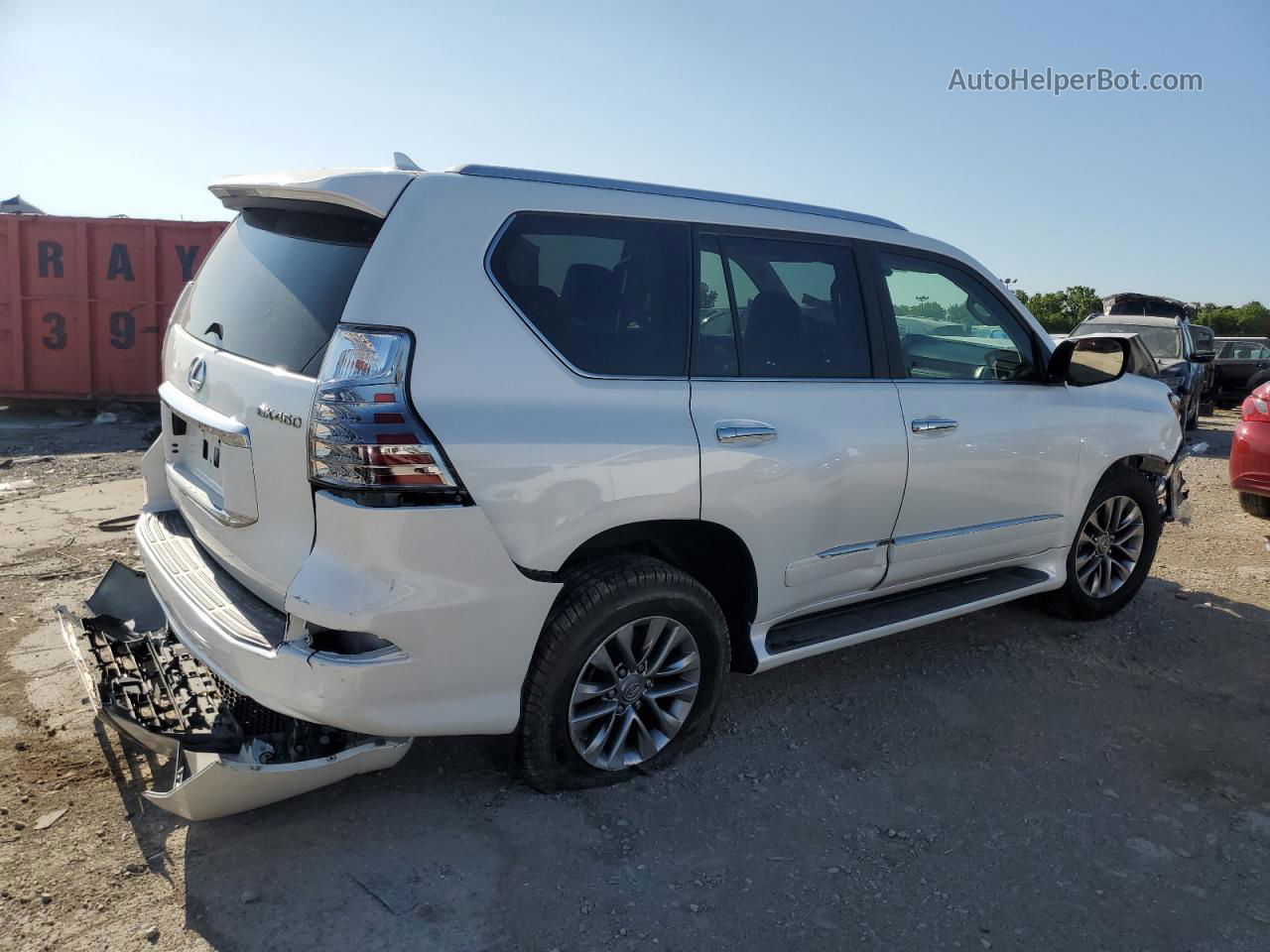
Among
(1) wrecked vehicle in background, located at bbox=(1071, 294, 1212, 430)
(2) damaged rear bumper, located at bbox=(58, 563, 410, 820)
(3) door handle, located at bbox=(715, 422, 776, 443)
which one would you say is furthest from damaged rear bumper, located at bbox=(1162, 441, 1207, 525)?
(1) wrecked vehicle in background, located at bbox=(1071, 294, 1212, 430)

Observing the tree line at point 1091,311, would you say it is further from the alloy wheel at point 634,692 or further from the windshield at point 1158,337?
the alloy wheel at point 634,692

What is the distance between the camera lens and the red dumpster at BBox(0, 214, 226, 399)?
38.0ft

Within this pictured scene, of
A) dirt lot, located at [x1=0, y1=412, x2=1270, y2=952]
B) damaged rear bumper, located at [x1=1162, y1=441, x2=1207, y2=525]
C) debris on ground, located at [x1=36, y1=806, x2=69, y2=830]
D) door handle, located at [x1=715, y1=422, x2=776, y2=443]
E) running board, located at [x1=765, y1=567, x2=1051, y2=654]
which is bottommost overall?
debris on ground, located at [x1=36, y1=806, x2=69, y2=830]

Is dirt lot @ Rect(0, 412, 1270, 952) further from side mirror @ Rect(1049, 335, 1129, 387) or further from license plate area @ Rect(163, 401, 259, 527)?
side mirror @ Rect(1049, 335, 1129, 387)

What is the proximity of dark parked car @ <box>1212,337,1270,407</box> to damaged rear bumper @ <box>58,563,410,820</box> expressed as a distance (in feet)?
63.2

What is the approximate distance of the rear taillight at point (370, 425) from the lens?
8.29 ft

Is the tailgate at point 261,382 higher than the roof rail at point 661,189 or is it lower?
lower

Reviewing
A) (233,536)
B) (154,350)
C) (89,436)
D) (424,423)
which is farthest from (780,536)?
(154,350)

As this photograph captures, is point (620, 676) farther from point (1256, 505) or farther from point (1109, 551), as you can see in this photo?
point (1256, 505)

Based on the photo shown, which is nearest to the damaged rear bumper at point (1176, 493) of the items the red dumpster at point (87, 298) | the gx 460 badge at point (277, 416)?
the gx 460 badge at point (277, 416)

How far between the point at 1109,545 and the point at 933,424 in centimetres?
188

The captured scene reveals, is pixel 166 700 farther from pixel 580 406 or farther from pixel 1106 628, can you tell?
pixel 1106 628

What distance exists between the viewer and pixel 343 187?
274 cm

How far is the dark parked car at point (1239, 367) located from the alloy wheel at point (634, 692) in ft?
59.7
